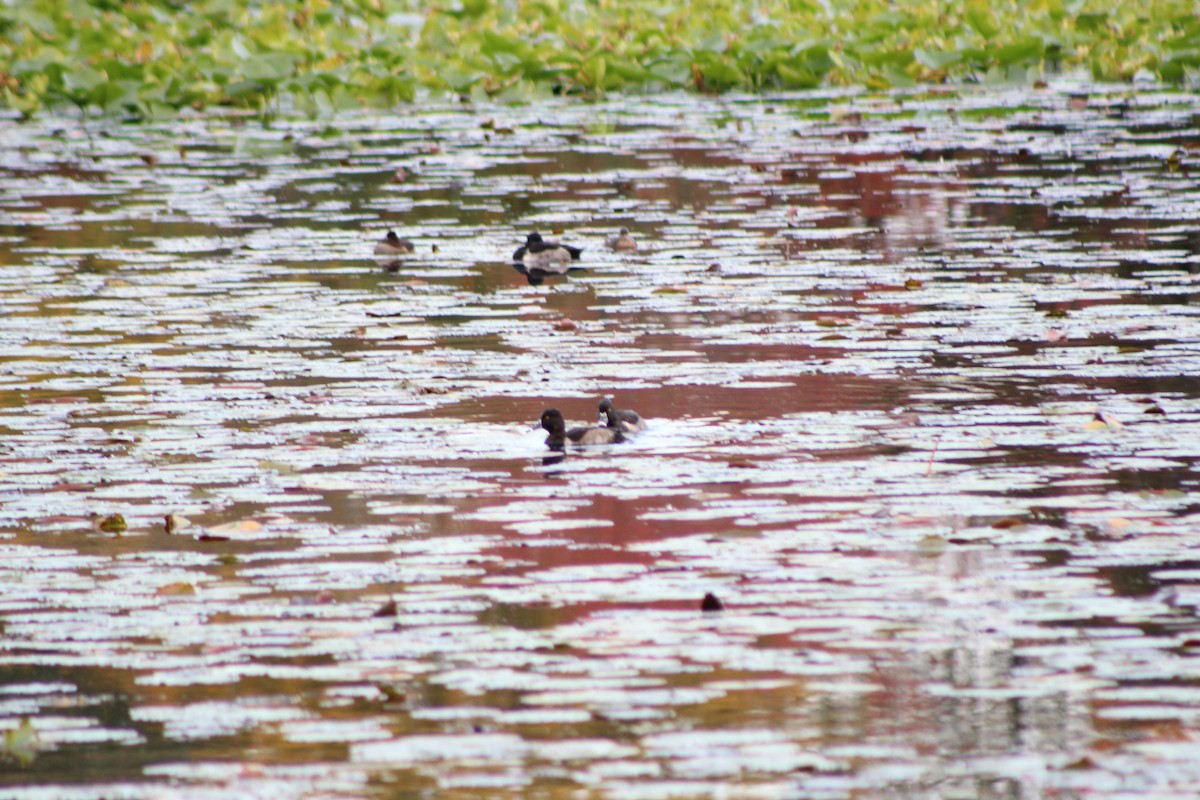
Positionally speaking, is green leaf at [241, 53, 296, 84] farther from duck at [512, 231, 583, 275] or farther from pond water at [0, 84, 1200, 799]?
duck at [512, 231, 583, 275]

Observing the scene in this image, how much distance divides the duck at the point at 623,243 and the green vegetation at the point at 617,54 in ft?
39.3

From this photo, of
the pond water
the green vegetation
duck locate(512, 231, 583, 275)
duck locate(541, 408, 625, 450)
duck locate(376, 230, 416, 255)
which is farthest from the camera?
the green vegetation

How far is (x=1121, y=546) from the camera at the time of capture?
301 inches

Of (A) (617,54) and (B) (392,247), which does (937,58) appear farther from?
(B) (392,247)

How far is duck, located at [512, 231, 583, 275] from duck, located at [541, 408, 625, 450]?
5.44 metres

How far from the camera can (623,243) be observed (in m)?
16.0

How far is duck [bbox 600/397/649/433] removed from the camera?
31.3 feet

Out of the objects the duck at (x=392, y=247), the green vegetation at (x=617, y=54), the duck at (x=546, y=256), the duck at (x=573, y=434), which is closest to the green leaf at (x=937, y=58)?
the green vegetation at (x=617, y=54)

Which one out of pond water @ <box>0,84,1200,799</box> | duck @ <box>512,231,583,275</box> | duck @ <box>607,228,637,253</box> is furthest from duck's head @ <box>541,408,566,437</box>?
duck @ <box>607,228,637,253</box>

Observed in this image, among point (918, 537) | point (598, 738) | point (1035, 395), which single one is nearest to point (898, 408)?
point (1035, 395)

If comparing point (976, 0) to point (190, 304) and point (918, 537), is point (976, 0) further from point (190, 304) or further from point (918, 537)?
point (918, 537)

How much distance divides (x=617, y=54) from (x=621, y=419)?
2055 centimetres

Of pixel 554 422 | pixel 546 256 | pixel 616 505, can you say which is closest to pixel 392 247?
pixel 546 256

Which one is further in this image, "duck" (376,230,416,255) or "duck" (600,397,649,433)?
"duck" (376,230,416,255)
